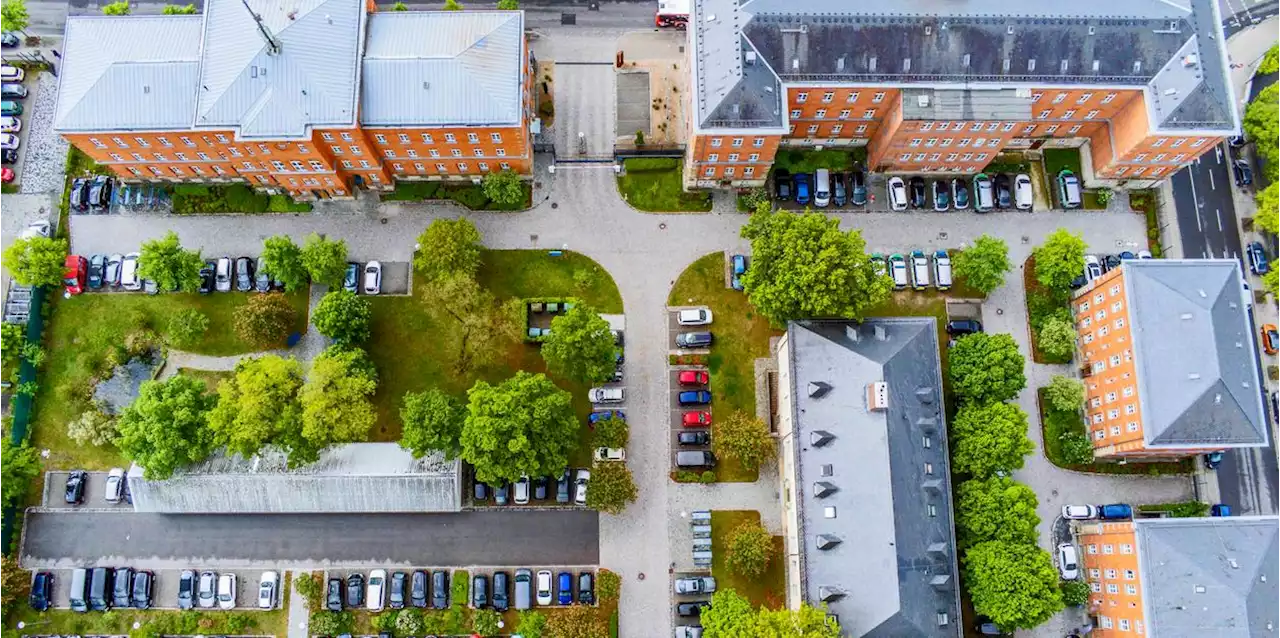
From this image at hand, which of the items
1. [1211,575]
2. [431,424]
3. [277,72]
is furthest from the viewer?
[431,424]

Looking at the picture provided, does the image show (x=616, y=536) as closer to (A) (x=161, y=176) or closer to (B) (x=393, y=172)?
(B) (x=393, y=172)

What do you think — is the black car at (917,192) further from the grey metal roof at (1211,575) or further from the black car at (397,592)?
the black car at (397,592)

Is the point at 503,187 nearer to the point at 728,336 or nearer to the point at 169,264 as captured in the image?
the point at 728,336

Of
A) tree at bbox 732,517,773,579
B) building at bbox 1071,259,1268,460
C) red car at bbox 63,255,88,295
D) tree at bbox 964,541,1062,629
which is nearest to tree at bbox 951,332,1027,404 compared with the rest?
building at bbox 1071,259,1268,460

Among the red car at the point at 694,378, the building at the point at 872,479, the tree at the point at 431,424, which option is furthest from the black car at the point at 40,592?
the building at the point at 872,479

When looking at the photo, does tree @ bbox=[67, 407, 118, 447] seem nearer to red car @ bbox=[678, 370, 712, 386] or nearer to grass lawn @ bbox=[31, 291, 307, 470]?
grass lawn @ bbox=[31, 291, 307, 470]

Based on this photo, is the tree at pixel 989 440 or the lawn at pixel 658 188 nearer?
the tree at pixel 989 440

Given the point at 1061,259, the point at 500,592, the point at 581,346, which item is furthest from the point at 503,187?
the point at 1061,259

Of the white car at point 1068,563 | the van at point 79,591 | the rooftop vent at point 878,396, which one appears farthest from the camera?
the white car at point 1068,563
